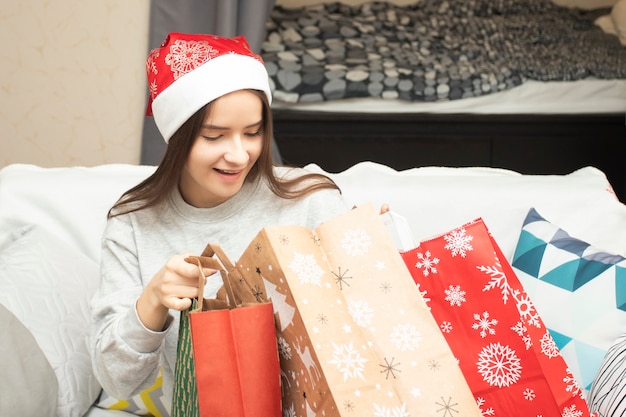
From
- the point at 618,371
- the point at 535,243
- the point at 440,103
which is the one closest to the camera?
the point at 618,371

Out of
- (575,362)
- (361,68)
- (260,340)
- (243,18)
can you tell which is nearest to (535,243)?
(575,362)

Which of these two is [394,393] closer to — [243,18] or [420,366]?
[420,366]

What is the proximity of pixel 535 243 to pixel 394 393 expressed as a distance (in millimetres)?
690

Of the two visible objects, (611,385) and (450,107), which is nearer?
(611,385)

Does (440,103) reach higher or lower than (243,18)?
lower

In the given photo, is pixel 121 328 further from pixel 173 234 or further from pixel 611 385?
pixel 611 385

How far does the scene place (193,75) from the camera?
120cm

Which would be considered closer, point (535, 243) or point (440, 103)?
point (535, 243)

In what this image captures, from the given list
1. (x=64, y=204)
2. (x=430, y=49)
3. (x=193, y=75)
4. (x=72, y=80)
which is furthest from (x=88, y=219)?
(x=430, y=49)

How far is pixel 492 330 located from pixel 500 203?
592 mm

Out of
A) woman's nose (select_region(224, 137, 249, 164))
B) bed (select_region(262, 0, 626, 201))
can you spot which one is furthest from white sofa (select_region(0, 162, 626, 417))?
bed (select_region(262, 0, 626, 201))

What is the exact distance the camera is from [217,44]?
4.09 ft

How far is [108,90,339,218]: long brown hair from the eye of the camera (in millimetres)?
1204

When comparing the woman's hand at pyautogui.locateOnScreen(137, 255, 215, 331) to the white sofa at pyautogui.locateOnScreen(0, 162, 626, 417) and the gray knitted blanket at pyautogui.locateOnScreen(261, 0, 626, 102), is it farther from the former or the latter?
the gray knitted blanket at pyautogui.locateOnScreen(261, 0, 626, 102)
